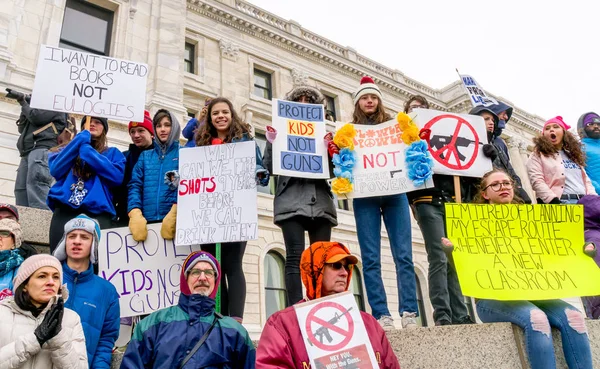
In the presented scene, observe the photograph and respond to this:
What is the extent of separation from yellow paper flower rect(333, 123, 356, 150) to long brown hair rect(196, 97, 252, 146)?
0.87m

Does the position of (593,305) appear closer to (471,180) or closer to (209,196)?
(471,180)

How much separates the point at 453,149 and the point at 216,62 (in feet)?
42.6

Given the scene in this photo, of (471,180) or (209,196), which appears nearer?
(209,196)

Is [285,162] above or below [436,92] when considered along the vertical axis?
below

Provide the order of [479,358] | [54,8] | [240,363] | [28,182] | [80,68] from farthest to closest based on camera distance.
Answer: [54,8] → [28,182] → [80,68] → [479,358] → [240,363]

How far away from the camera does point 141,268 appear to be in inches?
146

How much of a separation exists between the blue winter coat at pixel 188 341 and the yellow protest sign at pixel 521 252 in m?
1.62

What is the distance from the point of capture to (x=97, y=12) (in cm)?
1303

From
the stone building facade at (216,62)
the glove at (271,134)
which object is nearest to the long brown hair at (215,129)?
the glove at (271,134)

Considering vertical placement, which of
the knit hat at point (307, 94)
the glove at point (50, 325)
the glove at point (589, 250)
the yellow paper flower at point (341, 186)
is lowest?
the glove at point (50, 325)

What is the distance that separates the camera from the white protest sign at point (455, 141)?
168 inches

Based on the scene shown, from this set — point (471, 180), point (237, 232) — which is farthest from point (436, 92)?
point (237, 232)

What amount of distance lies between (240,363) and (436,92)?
2322 cm

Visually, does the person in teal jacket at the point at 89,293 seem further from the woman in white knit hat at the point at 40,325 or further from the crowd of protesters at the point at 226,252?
the woman in white knit hat at the point at 40,325
